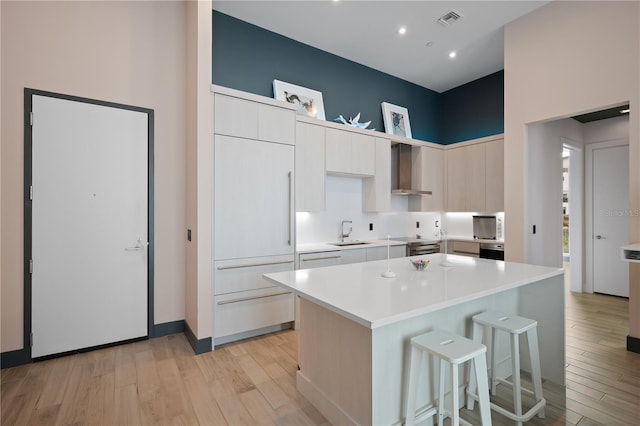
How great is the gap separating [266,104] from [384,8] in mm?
1778

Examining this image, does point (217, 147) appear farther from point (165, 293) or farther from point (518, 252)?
point (518, 252)

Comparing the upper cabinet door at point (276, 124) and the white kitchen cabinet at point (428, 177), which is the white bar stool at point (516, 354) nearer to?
the upper cabinet door at point (276, 124)

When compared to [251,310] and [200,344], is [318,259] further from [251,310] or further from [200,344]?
[200,344]

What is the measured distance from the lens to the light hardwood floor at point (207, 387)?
79.4 inches

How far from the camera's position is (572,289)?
5.12m

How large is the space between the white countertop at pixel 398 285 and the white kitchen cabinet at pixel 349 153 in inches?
72.6

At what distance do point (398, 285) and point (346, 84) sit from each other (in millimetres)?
3695

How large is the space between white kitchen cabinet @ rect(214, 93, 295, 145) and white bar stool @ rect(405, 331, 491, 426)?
2.46 meters

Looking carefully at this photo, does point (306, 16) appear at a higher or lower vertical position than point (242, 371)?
higher

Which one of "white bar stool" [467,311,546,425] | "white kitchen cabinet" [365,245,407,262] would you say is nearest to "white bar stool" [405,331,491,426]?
"white bar stool" [467,311,546,425]

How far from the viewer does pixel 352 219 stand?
4703 millimetres

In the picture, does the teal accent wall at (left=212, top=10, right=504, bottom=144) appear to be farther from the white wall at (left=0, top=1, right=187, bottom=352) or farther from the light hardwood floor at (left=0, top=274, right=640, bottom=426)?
the light hardwood floor at (left=0, top=274, right=640, bottom=426)

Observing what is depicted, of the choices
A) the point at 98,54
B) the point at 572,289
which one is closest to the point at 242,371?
the point at 98,54

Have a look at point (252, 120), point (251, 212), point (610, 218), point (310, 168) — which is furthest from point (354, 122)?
point (610, 218)
